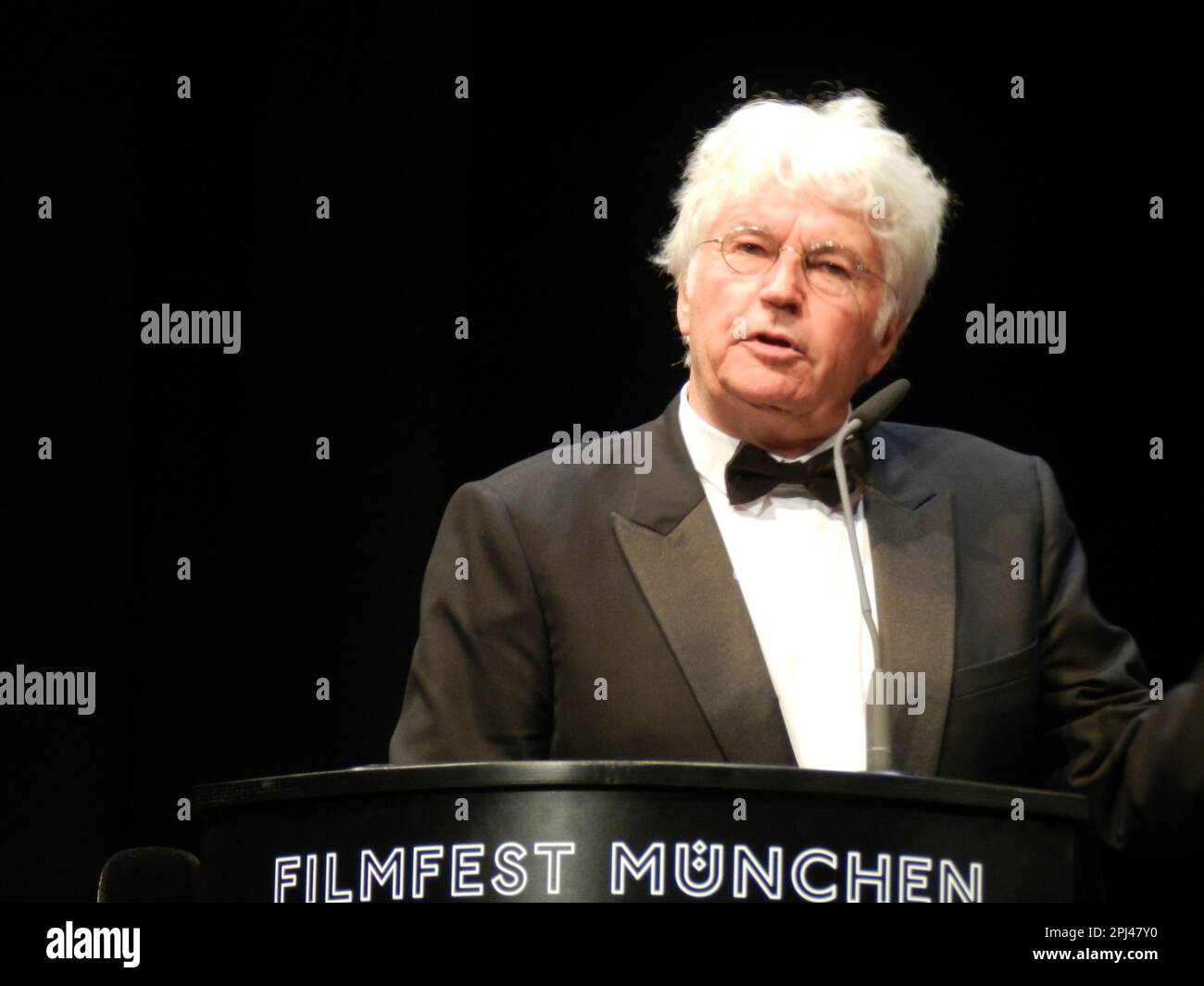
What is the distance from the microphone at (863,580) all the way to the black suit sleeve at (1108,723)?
0.99 feet

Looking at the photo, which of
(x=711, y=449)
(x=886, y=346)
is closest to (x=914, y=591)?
(x=711, y=449)

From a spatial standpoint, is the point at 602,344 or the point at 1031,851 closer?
the point at 1031,851

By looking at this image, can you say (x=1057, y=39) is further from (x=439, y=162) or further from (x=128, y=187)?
(x=128, y=187)

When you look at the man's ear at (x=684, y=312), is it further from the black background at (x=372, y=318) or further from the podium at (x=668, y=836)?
the podium at (x=668, y=836)

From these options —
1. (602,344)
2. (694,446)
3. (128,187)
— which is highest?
(128,187)

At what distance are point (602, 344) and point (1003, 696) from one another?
4.10ft

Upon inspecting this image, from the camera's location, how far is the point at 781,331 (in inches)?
98.4

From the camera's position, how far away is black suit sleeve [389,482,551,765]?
237 centimetres

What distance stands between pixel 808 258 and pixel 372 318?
96 cm

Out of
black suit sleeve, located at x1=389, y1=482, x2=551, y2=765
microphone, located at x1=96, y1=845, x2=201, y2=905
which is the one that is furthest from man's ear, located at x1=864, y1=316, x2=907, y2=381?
microphone, located at x1=96, y1=845, x2=201, y2=905

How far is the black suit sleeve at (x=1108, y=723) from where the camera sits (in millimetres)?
2061

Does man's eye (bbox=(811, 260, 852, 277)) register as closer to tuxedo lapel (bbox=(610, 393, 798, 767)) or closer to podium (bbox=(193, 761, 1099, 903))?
tuxedo lapel (bbox=(610, 393, 798, 767))

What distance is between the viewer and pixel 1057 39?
Answer: 3312 millimetres
